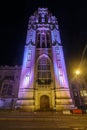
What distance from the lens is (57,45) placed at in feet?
125

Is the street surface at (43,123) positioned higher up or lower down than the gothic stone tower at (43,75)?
lower down

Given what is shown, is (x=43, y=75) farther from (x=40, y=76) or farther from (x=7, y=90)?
(x=7, y=90)

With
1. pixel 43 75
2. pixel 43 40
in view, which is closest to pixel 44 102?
pixel 43 75

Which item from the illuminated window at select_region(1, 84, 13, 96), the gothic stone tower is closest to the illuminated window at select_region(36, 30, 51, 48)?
the gothic stone tower

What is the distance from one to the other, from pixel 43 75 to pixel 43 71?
114cm

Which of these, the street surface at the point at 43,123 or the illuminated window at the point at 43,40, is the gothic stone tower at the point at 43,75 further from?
the street surface at the point at 43,123


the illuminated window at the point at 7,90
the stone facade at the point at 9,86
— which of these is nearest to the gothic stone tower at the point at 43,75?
the stone facade at the point at 9,86

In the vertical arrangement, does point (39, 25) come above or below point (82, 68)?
above

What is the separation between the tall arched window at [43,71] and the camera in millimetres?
31744

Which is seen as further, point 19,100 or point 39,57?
point 39,57

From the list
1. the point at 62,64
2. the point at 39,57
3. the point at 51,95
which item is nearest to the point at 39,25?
the point at 39,57

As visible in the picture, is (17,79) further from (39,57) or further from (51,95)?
(51,95)

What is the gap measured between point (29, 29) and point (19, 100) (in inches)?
967

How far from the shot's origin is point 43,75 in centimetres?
3306
